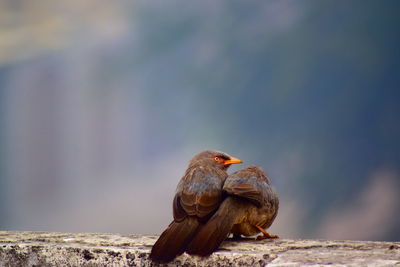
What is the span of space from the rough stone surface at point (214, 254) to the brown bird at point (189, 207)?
0.30 ft

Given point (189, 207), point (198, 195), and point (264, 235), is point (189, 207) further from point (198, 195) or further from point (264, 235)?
point (264, 235)

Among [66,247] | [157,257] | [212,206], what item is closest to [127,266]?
[157,257]

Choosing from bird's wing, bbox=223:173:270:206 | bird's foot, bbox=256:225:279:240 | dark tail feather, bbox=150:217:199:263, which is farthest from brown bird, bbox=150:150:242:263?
bird's foot, bbox=256:225:279:240

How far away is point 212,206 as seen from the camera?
3.73 m

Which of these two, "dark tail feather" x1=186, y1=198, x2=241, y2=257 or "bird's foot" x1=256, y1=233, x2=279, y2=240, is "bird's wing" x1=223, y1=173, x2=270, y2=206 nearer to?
"dark tail feather" x1=186, y1=198, x2=241, y2=257

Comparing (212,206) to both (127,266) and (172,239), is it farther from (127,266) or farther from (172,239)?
(127,266)

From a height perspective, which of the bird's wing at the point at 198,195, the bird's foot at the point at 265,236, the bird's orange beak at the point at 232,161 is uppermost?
the bird's orange beak at the point at 232,161

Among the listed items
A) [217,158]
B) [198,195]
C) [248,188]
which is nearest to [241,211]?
[248,188]

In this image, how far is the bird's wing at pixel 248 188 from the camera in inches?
148

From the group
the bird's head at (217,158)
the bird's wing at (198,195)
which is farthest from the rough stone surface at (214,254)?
the bird's head at (217,158)

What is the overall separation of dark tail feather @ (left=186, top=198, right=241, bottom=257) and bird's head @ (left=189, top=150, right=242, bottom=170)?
104 cm

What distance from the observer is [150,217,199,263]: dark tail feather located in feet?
11.1

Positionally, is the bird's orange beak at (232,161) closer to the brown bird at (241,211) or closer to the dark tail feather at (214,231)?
the brown bird at (241,211)

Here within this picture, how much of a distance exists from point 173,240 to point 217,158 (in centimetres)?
149
